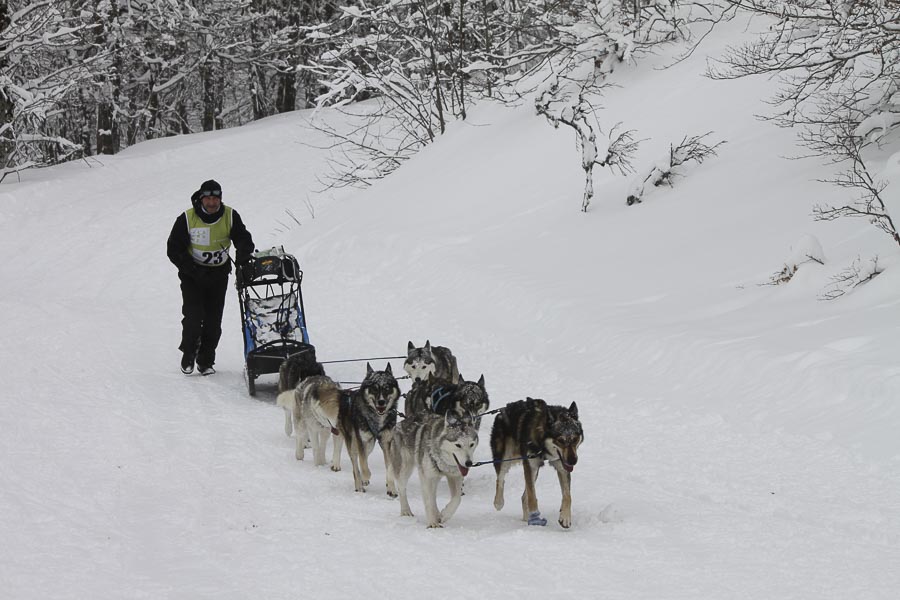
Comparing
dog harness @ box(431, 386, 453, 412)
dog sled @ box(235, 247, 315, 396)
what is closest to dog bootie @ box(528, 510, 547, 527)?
dog harness @ box(431, 386, 453, 412)

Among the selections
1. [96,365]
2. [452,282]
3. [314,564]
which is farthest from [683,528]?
[452,282]

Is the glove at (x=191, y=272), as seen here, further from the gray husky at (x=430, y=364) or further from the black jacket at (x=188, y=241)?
the gray husky at (x=430, y=364)

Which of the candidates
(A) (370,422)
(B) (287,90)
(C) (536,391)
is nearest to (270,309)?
(C) (536,391)

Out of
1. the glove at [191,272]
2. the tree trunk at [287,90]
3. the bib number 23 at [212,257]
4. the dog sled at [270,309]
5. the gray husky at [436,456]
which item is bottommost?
the gray husky at [436,456]

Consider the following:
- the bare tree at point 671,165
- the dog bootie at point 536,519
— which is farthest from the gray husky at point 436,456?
the bare tree at point 671,165

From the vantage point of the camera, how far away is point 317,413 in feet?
21.9

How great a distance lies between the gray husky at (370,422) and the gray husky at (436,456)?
488 millimetres

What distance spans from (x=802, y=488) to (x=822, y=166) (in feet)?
22.3

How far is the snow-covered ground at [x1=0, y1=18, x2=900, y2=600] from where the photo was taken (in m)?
4.61

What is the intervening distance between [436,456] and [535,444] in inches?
21.5

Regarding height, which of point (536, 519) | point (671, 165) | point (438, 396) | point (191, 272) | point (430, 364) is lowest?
point (536, 519)

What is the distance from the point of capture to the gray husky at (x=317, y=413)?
6.54 metres

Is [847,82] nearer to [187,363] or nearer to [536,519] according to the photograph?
[187,363]

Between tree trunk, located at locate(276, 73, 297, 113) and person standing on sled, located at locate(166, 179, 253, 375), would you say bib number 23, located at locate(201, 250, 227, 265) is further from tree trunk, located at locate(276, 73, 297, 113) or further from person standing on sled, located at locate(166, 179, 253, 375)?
tree trunk, located at locate(276, 73, 297, 113)
